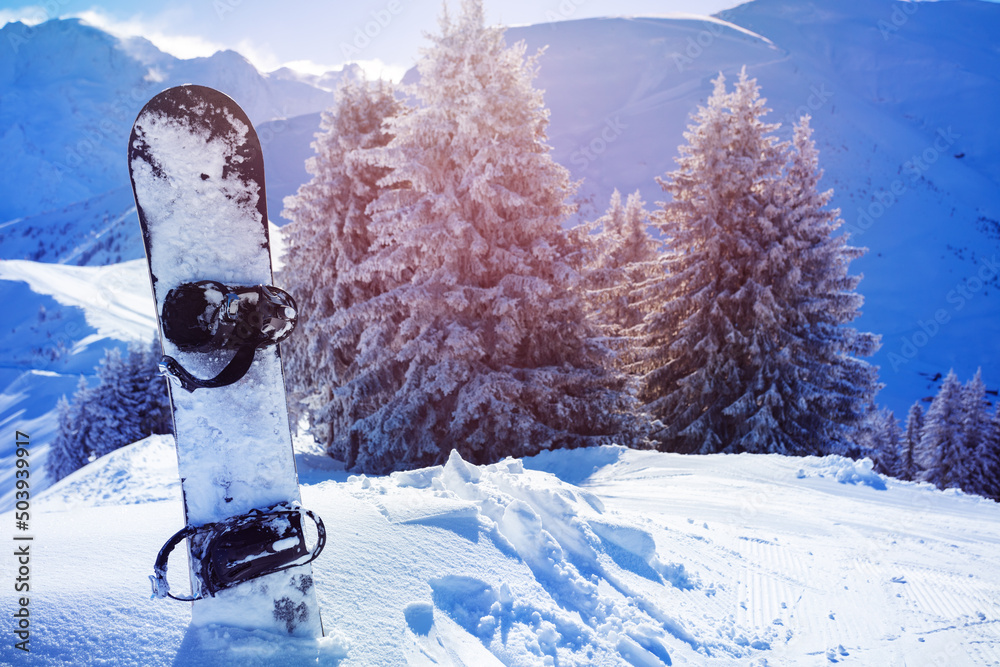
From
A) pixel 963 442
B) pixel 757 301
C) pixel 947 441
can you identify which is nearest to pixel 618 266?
pixel 757 301

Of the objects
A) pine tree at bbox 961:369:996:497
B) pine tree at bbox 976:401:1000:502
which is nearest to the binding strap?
pine tree at bbox 961:369:996:497

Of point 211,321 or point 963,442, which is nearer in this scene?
point 211,321

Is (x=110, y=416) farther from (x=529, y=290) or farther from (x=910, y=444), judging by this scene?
(x=910, y=444)

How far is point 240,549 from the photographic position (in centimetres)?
177

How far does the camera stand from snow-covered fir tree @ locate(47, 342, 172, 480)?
22.0 meters

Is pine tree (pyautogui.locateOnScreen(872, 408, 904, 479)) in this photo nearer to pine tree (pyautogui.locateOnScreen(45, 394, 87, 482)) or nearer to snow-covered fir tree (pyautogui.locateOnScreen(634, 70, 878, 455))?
snow-covered fir tree (pyautogui.locateOnScreen(634, 70, 878, 455))

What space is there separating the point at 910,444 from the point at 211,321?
3639cm

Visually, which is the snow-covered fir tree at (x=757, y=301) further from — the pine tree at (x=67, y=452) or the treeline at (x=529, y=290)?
the pine tree at (x=67, y=452)

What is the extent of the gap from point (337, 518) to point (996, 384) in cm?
7118

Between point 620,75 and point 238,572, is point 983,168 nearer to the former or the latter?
point 620,75

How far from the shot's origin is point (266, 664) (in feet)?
5.92

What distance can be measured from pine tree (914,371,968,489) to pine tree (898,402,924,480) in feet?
19.4

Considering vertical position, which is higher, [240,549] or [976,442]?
[240,549]

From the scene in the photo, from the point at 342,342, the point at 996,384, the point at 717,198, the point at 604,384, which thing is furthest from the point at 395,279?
the point at 996,384
